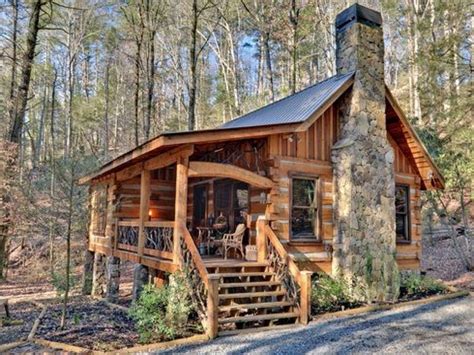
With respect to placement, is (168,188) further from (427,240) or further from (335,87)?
(427,240)

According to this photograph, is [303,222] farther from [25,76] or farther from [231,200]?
[25,76]

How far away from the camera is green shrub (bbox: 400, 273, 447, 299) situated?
9.83 m

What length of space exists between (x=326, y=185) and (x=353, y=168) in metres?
0.75

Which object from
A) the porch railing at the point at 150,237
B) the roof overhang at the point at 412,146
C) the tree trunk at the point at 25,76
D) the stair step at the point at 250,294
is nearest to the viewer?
the stair step at the point at 250,294

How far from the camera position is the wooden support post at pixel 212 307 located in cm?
609

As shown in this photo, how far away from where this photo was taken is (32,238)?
18.6 meters

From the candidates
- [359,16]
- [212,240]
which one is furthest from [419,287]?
[359,16]

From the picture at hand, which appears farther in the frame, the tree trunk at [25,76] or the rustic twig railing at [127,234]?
the tree trunk at [25,76]

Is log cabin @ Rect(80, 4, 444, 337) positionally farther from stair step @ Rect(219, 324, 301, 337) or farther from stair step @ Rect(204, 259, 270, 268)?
stair step @ Rect(219, 324, 301, 337)

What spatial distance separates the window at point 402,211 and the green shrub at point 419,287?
1.25 meters

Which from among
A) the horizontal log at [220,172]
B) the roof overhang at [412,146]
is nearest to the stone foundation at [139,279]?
the horizontal log at [220,172]

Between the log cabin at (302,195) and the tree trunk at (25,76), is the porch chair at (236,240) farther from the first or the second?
the tree trunk at (25,76)

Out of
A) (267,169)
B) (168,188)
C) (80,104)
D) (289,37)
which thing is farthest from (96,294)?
(80,104)

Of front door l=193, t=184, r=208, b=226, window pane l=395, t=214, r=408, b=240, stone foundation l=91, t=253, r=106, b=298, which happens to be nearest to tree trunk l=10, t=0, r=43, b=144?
stone foundation l=91, t=253, r=106, b=298
